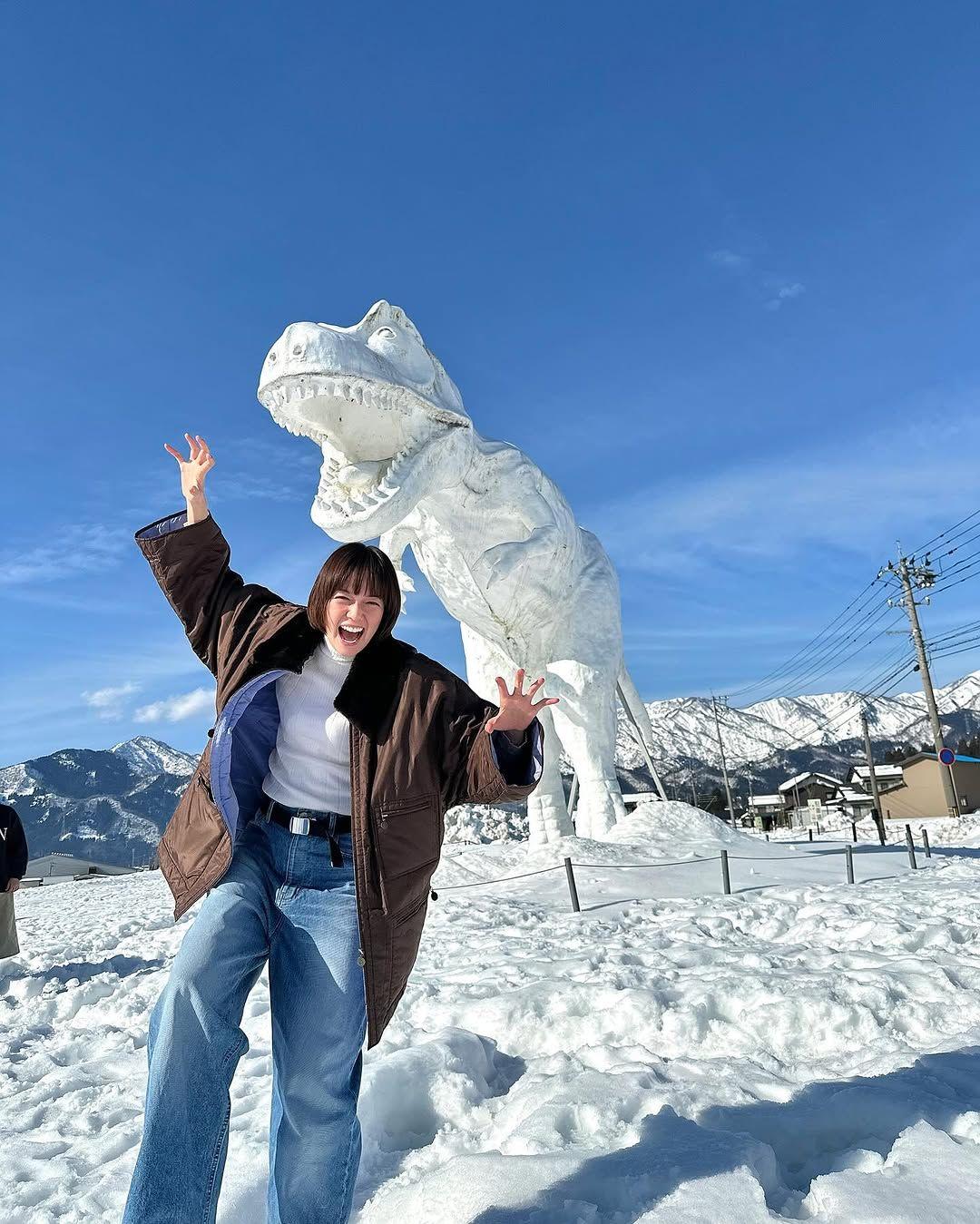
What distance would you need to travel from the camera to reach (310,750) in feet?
6.73

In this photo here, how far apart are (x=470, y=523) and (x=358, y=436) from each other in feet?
5.58

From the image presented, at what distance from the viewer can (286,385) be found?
206 inches

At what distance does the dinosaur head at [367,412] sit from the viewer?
526 centimetres

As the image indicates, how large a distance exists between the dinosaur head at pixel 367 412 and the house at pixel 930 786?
29040mm

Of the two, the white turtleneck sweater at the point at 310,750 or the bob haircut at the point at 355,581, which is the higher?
the bob haircut at the point at 355,581

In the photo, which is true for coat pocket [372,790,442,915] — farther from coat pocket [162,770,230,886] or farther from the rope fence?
the rope fence

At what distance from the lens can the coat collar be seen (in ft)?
6.67

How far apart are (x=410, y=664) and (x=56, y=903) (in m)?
12.6

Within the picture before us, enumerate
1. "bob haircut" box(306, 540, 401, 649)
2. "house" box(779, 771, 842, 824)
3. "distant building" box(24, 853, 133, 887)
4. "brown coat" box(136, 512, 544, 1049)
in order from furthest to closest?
"house" box(779, 771, 842, 824) < "distant building" box(24, 853, 133, 887) < "bob haircut" box(306, 540, 401, 649) < "brown coat" box(136, 512, 544, 1049)

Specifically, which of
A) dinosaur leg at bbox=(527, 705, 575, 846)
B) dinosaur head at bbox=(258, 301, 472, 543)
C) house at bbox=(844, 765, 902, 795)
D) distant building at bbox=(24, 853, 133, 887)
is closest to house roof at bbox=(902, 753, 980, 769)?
house at bbox=(844, 765, 902, 795)

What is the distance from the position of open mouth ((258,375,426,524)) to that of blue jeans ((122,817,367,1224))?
393 centimetres

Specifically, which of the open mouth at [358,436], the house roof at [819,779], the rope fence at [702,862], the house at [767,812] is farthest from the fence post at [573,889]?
the house roof at [819,779]

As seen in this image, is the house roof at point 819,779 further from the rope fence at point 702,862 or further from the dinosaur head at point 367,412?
the dinosaur head at point 367,412

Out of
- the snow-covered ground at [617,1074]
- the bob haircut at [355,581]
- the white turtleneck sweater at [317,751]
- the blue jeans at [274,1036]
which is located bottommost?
the snow-covered ground at [617,1074]
